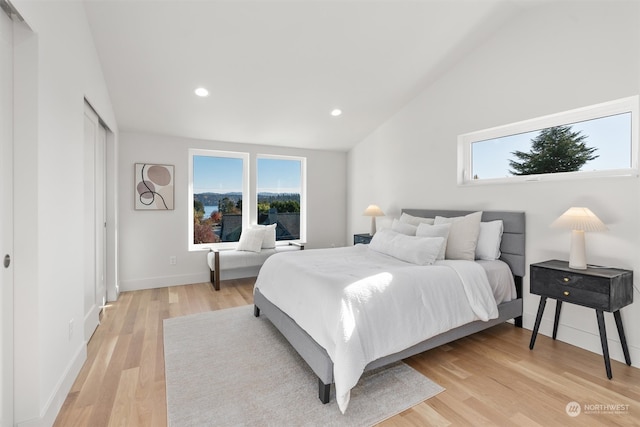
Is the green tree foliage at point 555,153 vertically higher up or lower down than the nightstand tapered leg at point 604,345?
higher up

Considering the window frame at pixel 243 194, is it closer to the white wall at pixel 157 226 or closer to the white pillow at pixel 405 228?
the white wall at pixel 157 226

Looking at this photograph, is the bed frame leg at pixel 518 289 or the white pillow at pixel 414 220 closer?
the bed frame leg at pixel 518 289

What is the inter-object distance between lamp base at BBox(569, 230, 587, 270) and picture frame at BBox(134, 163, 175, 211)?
4634mm

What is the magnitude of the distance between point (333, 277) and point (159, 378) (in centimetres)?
140

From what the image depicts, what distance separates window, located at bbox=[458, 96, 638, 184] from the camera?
2.48m

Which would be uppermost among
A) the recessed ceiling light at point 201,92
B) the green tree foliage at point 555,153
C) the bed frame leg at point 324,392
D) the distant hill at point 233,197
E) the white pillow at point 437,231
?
the recessed ceiling light at point 201,92

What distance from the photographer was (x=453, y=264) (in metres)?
2.61

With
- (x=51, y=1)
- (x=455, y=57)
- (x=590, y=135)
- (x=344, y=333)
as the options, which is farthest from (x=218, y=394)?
(x=455, y=57)

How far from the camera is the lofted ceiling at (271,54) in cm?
262

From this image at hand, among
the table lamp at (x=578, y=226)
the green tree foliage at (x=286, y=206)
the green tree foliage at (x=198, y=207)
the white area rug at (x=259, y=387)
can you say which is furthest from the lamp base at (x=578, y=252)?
the green tree foliage at (x=198, y=207)

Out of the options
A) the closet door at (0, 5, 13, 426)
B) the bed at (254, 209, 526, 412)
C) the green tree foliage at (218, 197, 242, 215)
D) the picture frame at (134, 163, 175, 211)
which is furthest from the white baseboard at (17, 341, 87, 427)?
the green tree foliage at (218, 197, 242, 215)

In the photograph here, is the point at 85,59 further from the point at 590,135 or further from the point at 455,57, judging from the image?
the point at 590,135

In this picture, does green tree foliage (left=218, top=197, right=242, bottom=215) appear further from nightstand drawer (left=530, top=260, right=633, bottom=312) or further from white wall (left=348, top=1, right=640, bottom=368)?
nightstand drawer (left=530, top=260, right=633, bottom=312)

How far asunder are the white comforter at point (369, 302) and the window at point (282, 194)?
8.30ft
